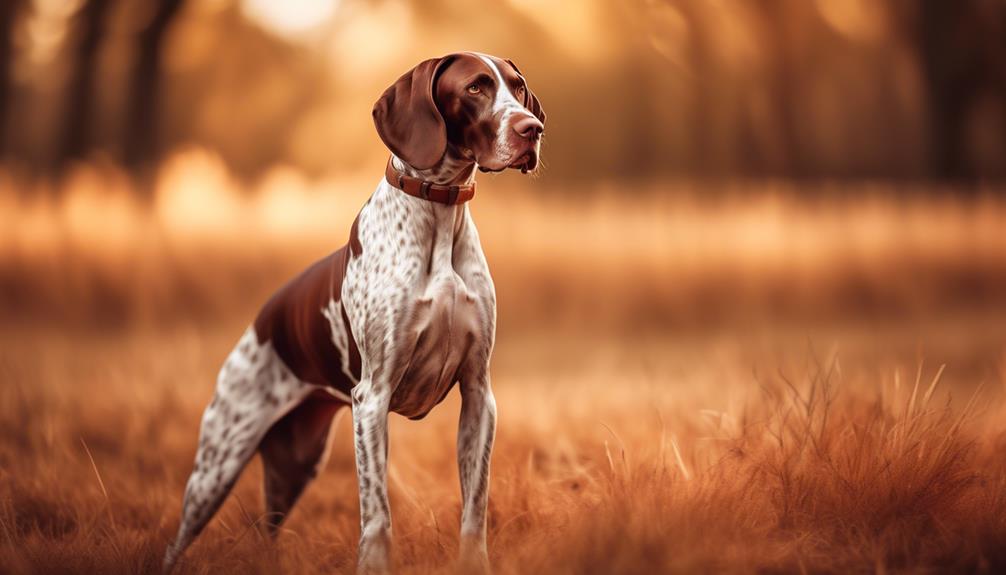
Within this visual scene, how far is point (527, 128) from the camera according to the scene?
292 centimetres

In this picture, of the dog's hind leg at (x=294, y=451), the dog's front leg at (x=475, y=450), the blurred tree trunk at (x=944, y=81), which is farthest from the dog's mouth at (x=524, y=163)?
the blurred tree trunk at (x=944, y=81)

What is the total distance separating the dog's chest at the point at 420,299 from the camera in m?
3.13

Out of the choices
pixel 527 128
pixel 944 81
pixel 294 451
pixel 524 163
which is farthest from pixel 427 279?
pixel 944 81

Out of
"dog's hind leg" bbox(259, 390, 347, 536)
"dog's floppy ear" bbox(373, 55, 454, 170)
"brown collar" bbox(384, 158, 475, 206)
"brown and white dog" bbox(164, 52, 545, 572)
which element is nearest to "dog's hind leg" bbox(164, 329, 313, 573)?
"dog's hind leg" bbox(259, 390, 347, 536)

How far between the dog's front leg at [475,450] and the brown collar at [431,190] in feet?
2.08

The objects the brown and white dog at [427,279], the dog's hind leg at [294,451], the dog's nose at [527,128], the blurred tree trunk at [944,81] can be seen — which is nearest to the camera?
the dog's nose at [527,128]

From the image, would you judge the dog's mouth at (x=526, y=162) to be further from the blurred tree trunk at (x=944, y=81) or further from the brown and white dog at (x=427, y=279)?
the blurred tree trunk at (x=944, y=81)

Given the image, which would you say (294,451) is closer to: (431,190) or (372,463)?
(372,463)

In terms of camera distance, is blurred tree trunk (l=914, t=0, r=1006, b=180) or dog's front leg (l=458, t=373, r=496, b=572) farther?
blurred tree trunk (l=914, t=0, r=1006, b=180)

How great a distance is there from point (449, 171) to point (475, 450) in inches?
38.6

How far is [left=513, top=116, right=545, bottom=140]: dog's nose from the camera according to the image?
292 cm

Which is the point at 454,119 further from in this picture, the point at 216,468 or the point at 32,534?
the point at 32,534

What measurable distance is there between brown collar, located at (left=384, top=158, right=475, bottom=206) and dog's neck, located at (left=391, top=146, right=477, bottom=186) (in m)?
0.02

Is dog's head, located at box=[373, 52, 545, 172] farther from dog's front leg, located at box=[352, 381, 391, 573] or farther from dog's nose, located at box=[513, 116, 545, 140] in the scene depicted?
dog's front leg, located at box=[352, 381, 391, 573]
